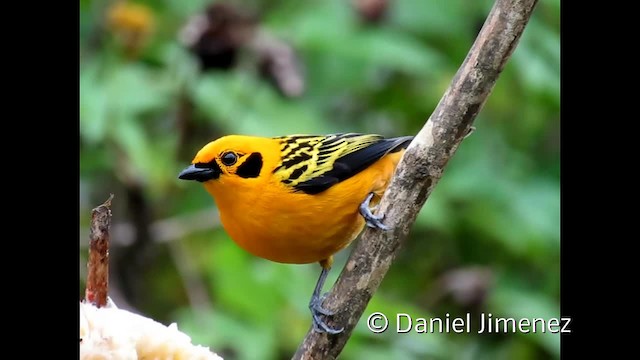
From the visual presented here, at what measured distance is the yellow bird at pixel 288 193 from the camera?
285 centimetres

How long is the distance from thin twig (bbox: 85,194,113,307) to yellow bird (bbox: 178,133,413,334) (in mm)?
894

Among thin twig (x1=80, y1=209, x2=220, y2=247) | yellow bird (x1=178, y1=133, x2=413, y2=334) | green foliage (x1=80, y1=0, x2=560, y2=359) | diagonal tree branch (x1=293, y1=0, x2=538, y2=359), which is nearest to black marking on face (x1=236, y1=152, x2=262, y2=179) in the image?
yellow bird (x1=178, y1=133, x2=413, y2=334)

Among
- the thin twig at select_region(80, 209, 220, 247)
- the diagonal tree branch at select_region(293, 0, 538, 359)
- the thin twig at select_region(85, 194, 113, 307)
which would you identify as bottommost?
the thin twig at select_region(85, 194, 113, 307)

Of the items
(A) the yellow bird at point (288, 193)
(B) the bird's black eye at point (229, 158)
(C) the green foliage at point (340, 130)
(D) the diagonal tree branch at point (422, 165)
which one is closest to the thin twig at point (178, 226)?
(C) the green foliage at point (340, 130)

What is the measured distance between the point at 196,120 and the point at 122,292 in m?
0.93

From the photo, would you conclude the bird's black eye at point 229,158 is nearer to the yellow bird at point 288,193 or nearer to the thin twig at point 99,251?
the yellow bird at point 288,193

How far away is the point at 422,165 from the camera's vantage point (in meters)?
2.25

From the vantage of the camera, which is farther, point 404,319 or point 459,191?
point 459,191

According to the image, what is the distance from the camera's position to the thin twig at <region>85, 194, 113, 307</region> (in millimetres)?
1773

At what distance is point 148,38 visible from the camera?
3.89m

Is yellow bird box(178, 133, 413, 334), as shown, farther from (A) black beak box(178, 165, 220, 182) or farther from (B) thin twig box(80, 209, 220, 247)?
(B) thin twig box(80, 209, 220, 247)
